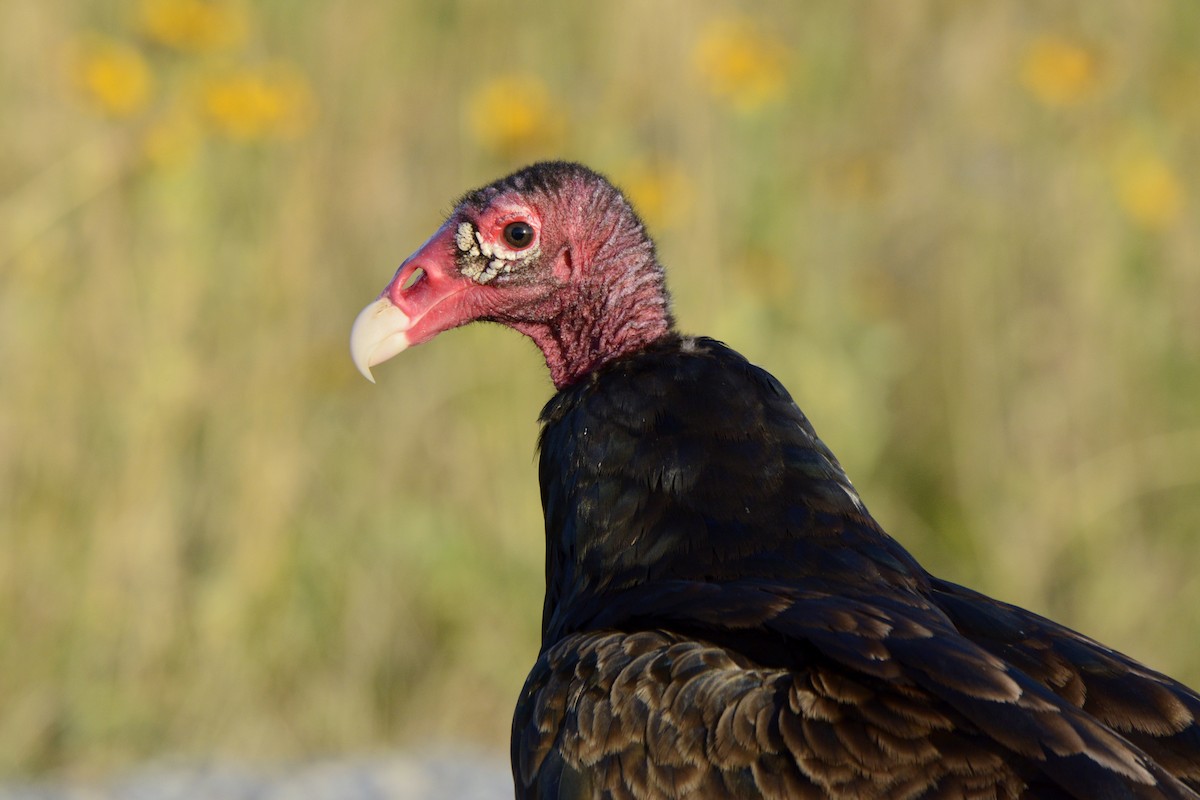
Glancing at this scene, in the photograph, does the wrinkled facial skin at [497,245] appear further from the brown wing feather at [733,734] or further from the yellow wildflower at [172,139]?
the yellow wildflower at [172,139]

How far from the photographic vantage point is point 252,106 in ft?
16.3

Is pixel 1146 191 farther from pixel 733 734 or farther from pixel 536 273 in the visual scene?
pixel 733 734

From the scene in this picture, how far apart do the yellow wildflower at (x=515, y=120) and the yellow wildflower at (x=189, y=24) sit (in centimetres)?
80

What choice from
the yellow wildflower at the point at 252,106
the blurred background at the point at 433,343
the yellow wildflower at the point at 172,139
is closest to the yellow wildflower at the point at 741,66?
the blurred background at the point at 433,343

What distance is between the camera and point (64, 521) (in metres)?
5.02

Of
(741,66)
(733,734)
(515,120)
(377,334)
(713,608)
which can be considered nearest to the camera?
(733,734)

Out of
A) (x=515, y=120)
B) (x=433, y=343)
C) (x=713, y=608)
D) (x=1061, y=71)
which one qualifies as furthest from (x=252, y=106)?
(x=713, y=608)

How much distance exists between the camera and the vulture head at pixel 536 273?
3.07 meters

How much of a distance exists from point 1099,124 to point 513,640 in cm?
273

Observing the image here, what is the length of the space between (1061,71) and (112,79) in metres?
3.02

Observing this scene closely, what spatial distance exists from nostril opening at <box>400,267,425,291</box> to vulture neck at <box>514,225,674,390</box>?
209 mm

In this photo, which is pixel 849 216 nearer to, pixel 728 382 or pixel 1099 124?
pixel 1099 124

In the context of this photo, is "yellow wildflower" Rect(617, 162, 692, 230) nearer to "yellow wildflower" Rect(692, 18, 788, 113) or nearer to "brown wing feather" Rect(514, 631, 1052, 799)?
"yellow wildflower" Rect(692, 18, 788, 113)

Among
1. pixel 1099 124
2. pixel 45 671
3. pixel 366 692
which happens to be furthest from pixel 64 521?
pixel 1099 124
